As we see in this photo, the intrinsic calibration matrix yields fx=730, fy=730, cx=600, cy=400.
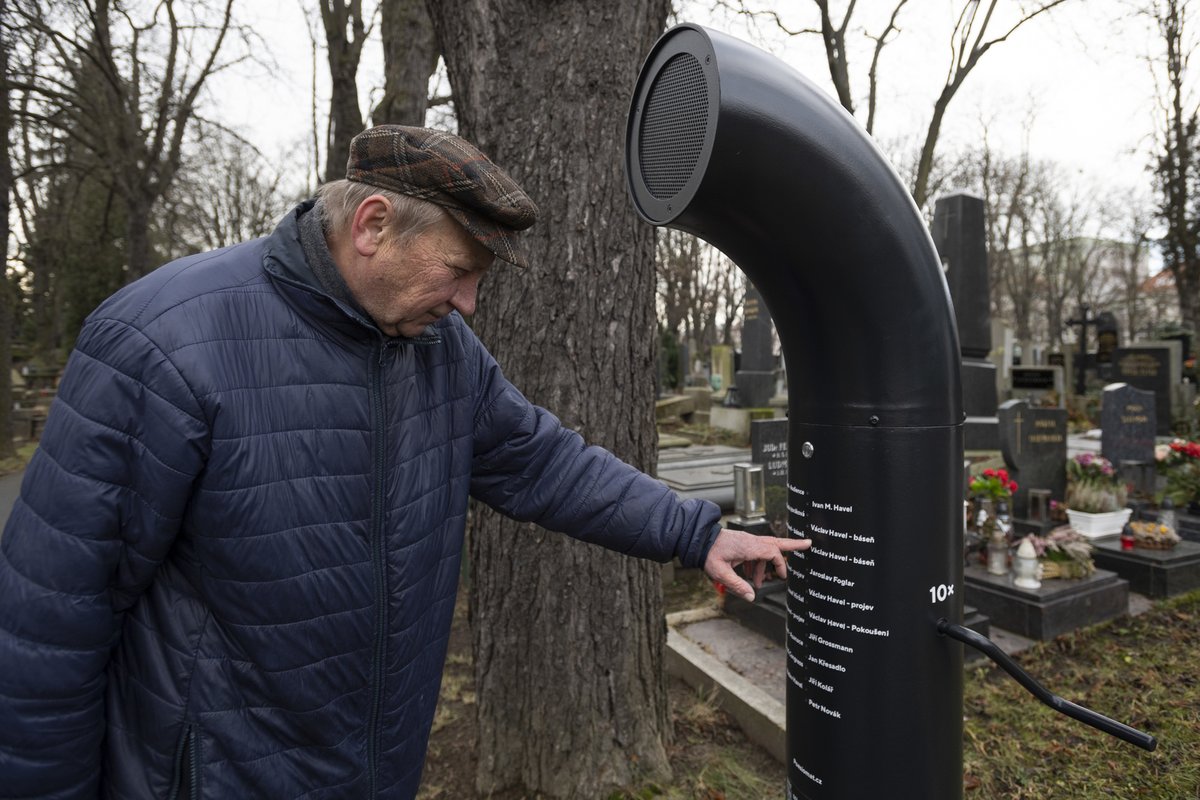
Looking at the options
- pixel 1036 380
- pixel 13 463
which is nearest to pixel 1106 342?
pixel 1036 380

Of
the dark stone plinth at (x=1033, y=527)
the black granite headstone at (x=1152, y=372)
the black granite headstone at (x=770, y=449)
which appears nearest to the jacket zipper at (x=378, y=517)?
the black granite headstone at (x=770, y=449)

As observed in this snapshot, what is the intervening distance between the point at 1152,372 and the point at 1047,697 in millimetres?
16798

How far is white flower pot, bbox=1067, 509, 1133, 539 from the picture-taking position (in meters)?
5.84

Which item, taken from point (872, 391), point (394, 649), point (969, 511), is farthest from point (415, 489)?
Answer: point (969, 511)

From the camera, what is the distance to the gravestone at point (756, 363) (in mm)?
15820

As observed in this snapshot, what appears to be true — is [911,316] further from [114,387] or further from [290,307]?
[114,387]

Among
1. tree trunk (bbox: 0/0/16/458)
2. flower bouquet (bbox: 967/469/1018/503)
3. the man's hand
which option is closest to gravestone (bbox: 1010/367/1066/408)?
flower bouquet (bbox: 967/469/1018/503)

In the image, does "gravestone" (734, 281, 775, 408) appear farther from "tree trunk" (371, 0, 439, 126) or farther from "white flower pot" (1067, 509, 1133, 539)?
"white flower pot" (1067, 509, 1133, 539)

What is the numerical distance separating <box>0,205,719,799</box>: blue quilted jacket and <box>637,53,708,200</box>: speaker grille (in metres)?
0.61

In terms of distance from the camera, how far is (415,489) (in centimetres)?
157

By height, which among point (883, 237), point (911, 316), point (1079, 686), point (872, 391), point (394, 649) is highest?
point (883, 237)

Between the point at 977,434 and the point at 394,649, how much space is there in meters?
9.83

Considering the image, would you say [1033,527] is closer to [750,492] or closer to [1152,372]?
[750,492]

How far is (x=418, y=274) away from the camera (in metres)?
1.46
